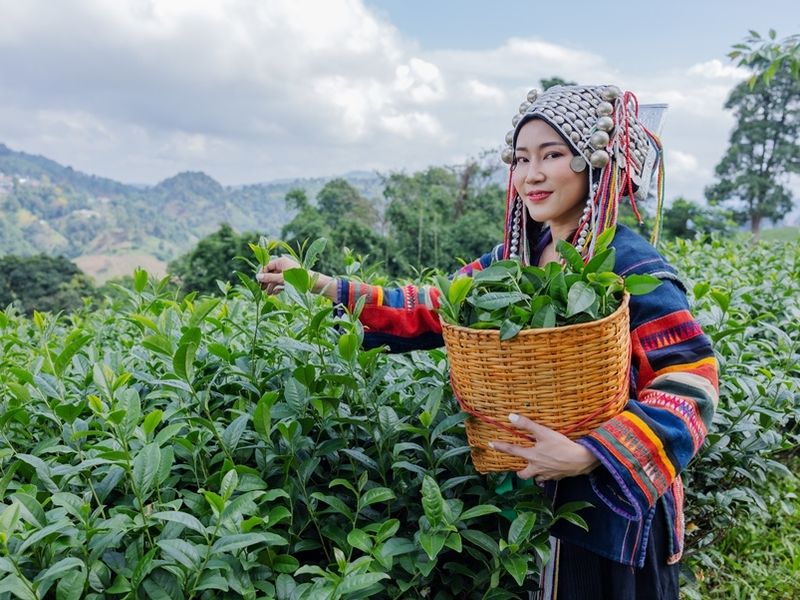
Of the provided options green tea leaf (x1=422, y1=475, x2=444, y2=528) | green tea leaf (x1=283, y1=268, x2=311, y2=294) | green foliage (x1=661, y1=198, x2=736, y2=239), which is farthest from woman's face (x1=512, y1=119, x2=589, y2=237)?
green foliage (x1=661, y1=198, x2=736, y2=239)

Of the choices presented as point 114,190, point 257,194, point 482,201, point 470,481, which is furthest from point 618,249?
point 114,190

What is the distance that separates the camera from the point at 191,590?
2.78 feet

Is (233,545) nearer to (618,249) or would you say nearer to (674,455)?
(674,455)

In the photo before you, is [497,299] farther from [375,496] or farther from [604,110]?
[604,110]

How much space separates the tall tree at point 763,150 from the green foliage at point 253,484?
25929 mm

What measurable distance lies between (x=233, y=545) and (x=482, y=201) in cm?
2624

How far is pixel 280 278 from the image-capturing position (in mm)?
1287

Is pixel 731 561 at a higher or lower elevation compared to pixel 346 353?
lower

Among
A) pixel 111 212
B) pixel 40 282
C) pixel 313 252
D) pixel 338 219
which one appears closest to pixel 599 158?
pixel 313 252

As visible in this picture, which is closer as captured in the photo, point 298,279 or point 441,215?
point 298,279

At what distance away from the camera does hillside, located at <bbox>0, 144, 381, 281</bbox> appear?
220 feet

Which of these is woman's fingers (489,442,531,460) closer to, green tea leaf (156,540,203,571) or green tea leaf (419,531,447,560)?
green tea leaf (419,531,447,560)

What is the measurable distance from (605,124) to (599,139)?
0.12 feet

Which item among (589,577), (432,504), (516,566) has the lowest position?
(589,577)
